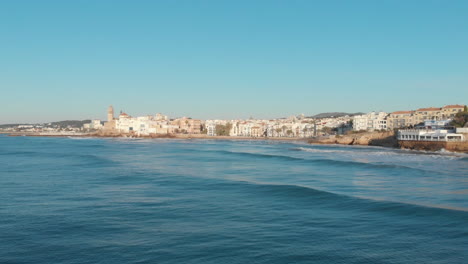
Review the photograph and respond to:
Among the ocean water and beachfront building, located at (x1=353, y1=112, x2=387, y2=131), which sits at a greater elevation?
beachfront building, located at (x1=353, y1=112, x2=387, y2=131)

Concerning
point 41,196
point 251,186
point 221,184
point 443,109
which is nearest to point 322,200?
point 251,186

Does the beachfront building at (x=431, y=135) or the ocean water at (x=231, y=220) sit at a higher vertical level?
the beachfront building at (x=431, y=135)

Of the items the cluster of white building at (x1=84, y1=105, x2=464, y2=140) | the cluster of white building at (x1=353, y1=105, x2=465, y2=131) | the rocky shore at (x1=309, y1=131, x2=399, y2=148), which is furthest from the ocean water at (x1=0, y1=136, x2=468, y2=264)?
the cluster of white building at (x1=84, y1=105, x2=464, y2=140)

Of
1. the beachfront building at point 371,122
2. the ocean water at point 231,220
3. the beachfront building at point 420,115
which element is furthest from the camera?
the beachfront building at point 371,122

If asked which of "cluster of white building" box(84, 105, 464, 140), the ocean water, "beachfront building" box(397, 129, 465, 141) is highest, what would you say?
"cluster of white building" box(84, 105, 464, 140)

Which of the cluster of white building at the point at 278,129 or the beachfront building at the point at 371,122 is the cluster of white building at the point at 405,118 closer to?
the beachfront building at the point at 371,122

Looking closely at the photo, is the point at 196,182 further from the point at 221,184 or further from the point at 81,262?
the point at 81,262

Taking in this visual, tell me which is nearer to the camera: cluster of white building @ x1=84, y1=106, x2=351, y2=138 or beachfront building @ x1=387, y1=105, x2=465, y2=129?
beachfront building @ x1=387, y1=105, x2=465, y2=129

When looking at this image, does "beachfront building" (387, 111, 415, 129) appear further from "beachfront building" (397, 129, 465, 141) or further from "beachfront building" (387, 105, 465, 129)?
"beachfront building" (397, 129, 465, 141)

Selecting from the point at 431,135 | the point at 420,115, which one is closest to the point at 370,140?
the point at 431,135

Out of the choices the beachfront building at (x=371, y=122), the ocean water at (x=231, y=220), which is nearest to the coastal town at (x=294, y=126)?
the beachfront building at (x=371, y=122)

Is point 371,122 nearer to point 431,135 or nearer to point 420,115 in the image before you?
point 420,115

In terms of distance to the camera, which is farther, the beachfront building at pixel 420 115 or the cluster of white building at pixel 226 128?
the cluster of white building at pixel 226 128

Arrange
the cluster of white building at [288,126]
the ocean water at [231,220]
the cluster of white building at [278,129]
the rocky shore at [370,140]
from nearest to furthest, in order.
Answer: the ocean water at [231,220] < the rocky shore at [370,140] < the cluster of white building at [288,126] < the cluster of white building at [278,129]
